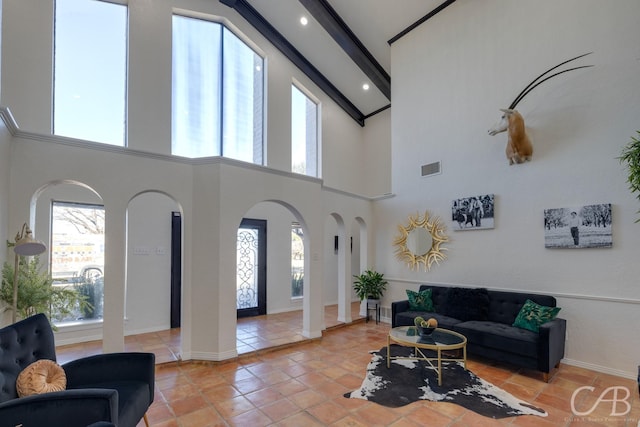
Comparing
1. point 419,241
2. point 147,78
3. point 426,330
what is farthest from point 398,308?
point 147,78

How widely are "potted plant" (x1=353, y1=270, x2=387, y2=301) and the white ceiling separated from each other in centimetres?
472

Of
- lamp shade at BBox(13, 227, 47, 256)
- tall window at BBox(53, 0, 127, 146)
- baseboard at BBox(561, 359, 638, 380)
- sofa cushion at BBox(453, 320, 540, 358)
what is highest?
tall window at BBox(53, 0, 127, 146)

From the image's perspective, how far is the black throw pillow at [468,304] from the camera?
14.9 feet

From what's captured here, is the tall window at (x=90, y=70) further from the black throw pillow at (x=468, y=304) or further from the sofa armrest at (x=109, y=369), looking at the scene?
the black throw pillow at (x=468, y=304)

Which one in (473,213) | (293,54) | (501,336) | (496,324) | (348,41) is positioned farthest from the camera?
(293,54)

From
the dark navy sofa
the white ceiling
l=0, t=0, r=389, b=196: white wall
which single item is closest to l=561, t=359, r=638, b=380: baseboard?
the dark navy sofa

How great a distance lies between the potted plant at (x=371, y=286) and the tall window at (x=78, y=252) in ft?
15.2

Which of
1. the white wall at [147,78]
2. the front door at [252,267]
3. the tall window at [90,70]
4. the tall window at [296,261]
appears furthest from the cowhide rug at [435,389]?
the tall window at [90,70]

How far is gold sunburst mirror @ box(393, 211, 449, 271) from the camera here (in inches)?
219

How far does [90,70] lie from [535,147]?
6852 mm

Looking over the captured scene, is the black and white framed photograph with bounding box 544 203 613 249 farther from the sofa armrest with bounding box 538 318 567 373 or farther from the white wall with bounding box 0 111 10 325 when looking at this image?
the white wall with bounding box 0 111 10 325

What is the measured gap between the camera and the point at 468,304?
4648 millimetres

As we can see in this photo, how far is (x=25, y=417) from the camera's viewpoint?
1.74m

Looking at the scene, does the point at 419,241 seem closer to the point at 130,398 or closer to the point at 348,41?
the point at 348,41
